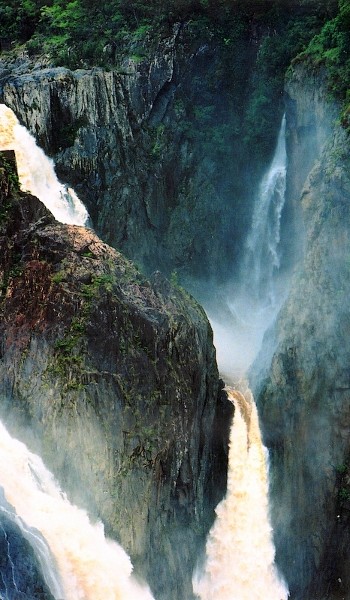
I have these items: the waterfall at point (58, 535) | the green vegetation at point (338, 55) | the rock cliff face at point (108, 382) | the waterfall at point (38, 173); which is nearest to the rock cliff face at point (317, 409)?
the green vegetation at point (338, 55)

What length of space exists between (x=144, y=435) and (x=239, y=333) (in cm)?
1330

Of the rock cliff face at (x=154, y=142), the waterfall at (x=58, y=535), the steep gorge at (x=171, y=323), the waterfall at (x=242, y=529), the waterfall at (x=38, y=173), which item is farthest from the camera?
the rock cliff face at (x=154, y=142)

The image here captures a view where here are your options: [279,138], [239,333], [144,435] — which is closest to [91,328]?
[144,435]

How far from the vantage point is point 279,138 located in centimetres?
3209

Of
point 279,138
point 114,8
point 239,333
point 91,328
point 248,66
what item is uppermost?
point 114,8

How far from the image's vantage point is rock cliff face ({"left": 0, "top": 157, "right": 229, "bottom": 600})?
59.1 ft

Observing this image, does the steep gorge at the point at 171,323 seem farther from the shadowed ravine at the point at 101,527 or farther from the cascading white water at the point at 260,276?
the cascading white water at the point at 260,276

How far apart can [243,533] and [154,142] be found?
56.1ft

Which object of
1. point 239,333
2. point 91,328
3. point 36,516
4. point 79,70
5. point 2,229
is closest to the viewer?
point 36,516

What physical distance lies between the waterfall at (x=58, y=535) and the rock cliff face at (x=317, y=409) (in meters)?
8.13

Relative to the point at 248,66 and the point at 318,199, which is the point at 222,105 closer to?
the point at 248,66

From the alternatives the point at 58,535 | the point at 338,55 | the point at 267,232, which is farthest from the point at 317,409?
the point at 338,55

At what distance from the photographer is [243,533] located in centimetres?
2378

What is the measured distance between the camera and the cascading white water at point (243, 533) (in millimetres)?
22984
